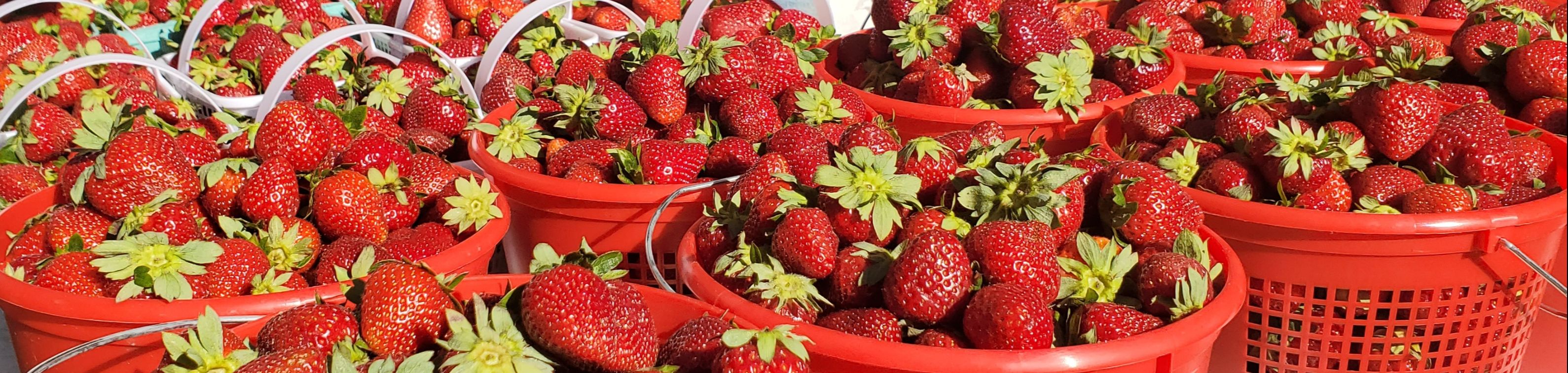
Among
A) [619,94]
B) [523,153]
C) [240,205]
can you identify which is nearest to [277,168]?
[240,205]

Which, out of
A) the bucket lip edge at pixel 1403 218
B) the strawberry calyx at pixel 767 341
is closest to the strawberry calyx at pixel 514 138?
the strawberry calyx at pixel 767 341

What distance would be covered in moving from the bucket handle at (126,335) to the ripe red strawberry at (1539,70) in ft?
7.67

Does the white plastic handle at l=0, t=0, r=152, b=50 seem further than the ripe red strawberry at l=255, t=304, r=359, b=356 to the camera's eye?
Yes

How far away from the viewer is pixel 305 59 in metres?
2.44

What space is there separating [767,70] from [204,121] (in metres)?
1.23

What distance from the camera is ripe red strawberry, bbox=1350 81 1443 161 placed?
1939 millimetres

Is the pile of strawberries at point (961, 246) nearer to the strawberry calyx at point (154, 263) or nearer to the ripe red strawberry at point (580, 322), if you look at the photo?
the ripe red strawberry at point (580, 322)

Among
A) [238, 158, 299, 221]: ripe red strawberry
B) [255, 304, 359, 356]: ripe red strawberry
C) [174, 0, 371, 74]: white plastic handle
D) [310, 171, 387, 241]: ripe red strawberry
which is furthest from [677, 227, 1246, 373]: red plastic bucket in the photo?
[174, 0, 371, 74]: white plastic handle

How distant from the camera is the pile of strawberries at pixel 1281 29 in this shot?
2.81 m

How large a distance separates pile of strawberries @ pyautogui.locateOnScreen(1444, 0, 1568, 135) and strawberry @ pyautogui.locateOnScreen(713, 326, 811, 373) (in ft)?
5.45

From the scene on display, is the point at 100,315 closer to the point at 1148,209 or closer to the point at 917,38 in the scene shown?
the point at 1148,209

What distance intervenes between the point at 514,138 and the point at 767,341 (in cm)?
125

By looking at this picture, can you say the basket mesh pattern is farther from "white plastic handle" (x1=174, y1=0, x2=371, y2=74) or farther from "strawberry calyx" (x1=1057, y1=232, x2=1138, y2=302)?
"white plastic handle" (x1=174, y1=0, x2=371, y2=74)

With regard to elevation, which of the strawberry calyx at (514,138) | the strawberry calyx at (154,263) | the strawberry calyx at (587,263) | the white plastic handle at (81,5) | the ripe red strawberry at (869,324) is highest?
the strawberry calyx at (587,263)
